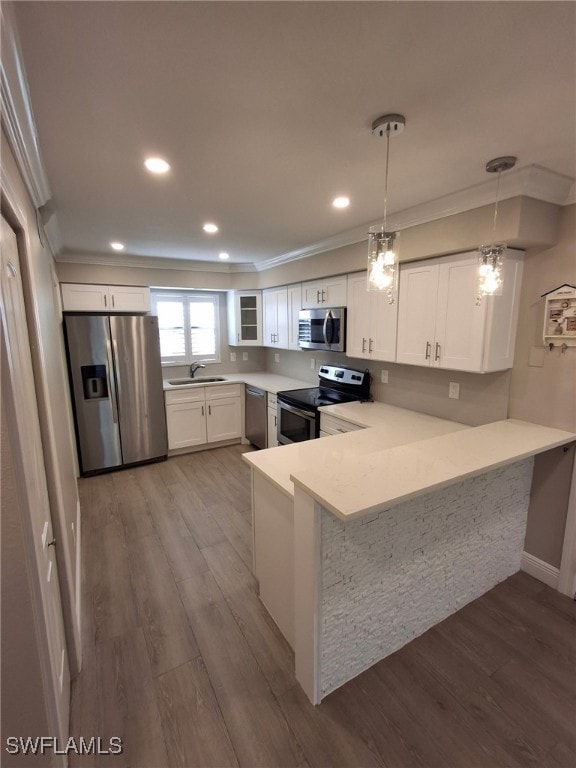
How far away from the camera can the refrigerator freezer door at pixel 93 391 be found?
144 inches

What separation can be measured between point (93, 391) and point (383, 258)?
349 centimetres

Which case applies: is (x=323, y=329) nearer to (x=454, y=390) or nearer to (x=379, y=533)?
(x=454, y=390)

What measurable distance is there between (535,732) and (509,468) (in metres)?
1.24

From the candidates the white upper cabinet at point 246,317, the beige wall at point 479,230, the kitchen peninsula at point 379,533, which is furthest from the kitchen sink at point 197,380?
the kitchen peninsula at point 379,533

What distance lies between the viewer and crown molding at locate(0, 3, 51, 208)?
0.92 meters

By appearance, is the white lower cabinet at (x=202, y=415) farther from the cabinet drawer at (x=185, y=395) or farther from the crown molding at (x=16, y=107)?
the crown molding at (x=16, y=107)

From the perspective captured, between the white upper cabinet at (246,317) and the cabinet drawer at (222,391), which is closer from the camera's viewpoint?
the cabinet drawer at (222,391)

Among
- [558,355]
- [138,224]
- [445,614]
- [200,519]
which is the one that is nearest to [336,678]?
[445,614]

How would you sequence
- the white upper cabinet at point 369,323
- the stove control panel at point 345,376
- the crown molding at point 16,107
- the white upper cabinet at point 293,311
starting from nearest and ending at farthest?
the crown molding at point 16,107, the white upper cabinet at point 369,323, the stove control panel at point 345,376, the white upper cabinet at point 293,311

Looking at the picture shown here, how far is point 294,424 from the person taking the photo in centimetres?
Result: 361

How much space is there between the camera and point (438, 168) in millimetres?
1811

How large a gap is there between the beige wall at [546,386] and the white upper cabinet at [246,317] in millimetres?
3273

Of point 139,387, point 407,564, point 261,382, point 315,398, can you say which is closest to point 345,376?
point 315,398

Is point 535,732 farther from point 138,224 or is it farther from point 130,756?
point 138,224
